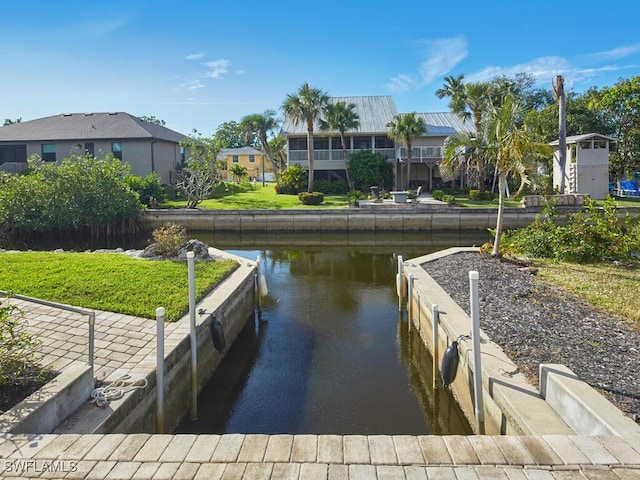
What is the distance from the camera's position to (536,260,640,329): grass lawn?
7485mm

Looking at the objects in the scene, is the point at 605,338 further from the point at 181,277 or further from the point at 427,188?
the point at 427,188

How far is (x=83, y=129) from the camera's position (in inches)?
1307

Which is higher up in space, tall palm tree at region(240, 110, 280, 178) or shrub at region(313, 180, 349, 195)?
tall palm tree at region(240, 110, 280, 178)

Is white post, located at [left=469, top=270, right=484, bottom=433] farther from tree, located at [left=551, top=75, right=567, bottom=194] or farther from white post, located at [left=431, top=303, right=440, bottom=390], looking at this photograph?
tree, located at [left=551, top=75, right=567, bottom=194]

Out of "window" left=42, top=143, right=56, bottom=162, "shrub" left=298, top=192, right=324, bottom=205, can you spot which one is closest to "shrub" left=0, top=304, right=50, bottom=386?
"shrub" left=298, top=192, right=324, bottom=205

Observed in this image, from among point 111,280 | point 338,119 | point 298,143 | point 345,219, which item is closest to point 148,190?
point 345,219

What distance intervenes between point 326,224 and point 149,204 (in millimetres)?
10543

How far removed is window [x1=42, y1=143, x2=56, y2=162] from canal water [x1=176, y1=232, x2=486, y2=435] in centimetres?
2654

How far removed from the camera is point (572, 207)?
2348 cm

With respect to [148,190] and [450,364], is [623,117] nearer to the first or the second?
[148,190]

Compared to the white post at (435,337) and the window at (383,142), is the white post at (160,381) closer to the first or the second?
the white post at (435,337)

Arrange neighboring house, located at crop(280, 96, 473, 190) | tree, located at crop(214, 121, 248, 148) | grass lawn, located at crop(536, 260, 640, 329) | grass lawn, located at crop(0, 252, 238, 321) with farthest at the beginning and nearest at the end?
tree, located at crop(214, 121, 248, 148) < neighboring house, located at crop(280, 96, 473, 190) < grass lawn, located at crop(0, 252, 238, 321) < grass lawn, located at crop(536, 260, 640, 329)

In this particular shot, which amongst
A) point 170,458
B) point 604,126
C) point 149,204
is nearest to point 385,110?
point 604,126

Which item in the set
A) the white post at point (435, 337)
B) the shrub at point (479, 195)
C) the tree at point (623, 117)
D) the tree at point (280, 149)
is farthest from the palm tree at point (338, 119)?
the white post at point (435, 337)
